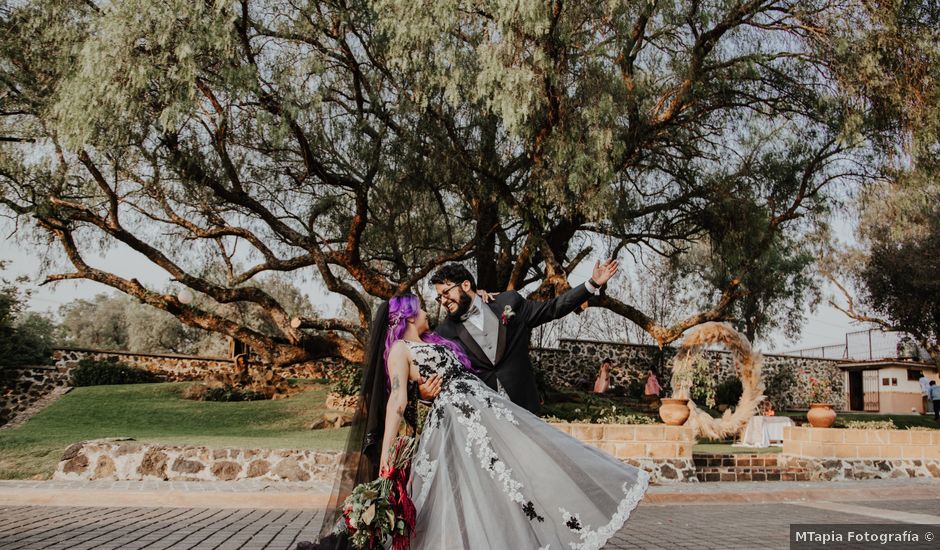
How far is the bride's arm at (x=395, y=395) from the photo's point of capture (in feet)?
11.7

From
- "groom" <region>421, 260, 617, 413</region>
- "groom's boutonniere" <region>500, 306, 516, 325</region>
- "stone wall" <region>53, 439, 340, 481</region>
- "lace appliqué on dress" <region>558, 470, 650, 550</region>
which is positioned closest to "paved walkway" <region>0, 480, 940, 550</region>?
"stone wall" <region>53, 439, 340, 481</region>

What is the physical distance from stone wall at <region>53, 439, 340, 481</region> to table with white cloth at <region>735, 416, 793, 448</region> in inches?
364

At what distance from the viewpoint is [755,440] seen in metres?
14.8

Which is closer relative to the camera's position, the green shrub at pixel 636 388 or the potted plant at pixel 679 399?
the potted plant at pixel 679 399

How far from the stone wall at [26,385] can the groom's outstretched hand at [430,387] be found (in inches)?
697

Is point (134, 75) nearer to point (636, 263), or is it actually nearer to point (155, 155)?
point (155, 155)

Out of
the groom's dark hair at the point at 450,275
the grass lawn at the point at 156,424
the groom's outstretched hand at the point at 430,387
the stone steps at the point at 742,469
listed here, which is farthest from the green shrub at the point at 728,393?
the groom's outstretched hand at the point at 430,387

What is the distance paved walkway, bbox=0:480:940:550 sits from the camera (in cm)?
562

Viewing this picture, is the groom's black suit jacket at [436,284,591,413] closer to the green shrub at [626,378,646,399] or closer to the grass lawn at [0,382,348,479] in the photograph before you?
the grass lawn at [0,382,348,479]

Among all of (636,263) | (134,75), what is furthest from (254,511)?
(636,263)

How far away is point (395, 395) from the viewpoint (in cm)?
361

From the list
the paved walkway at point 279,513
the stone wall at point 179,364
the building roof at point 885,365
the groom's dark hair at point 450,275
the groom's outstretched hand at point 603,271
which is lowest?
the paved walkway at point 279,513

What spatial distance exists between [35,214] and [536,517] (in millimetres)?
12765

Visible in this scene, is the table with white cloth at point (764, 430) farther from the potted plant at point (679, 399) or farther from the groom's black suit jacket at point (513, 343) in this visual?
the groom's black suit jacket at point (513, 343)
